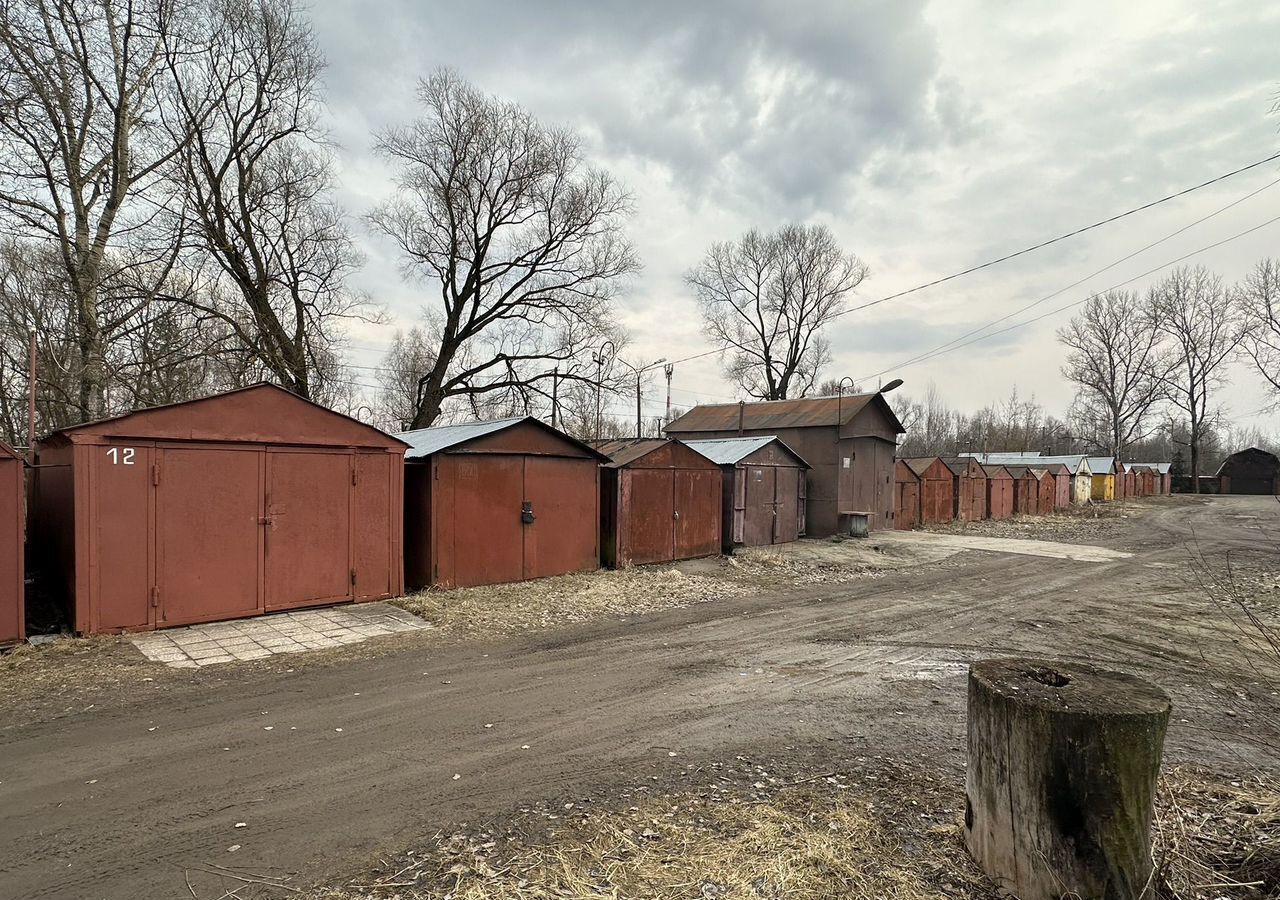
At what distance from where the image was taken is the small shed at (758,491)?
1495 centimetres

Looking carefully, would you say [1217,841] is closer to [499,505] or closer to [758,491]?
[499,505]

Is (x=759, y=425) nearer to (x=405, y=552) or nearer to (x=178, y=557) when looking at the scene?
(x=405, y=552)

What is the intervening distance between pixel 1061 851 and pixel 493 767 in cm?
305

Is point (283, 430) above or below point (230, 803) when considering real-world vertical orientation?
above

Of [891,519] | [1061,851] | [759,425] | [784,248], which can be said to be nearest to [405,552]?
[1061,851]

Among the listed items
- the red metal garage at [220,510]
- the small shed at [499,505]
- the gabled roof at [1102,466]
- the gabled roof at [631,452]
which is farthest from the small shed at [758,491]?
the gabled roof at [1102,466]

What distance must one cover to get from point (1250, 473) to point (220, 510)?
74.6m

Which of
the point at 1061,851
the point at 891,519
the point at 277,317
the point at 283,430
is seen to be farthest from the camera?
the point at 891,519

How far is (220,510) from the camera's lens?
7.64 meters

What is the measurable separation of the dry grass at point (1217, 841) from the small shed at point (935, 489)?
65.0 ft

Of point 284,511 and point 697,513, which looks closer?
point 284,511

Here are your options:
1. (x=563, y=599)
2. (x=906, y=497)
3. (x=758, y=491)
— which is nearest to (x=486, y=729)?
(x=563, y=599)

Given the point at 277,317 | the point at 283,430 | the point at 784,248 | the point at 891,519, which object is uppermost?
the point at 784,248

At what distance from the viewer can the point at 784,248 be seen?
3959 centimetres
